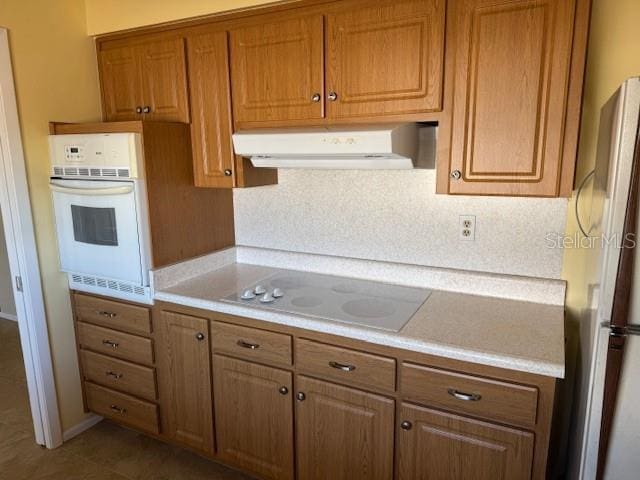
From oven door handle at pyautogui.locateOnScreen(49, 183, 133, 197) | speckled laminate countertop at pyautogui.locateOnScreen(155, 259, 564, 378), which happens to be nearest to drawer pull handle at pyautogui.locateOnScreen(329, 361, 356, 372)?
speckled laminate countertop at pyautogui.locateOnScreen(155, 259, 564, 378)

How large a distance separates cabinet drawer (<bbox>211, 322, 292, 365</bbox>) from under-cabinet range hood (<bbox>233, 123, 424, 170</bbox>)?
2.48 feet

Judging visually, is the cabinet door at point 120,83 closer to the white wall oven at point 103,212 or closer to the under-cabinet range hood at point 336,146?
the white wall oven at point 103,212

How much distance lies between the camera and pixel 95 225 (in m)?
2.16

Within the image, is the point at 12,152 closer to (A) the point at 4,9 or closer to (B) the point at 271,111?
(A) the point at 4,9

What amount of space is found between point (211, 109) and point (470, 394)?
1635mm

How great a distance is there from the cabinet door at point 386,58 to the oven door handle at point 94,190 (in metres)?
0.99

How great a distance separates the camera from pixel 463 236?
201 cm

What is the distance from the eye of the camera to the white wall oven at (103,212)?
2.02 m

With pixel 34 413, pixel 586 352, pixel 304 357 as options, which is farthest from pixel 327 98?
pixel 34 413

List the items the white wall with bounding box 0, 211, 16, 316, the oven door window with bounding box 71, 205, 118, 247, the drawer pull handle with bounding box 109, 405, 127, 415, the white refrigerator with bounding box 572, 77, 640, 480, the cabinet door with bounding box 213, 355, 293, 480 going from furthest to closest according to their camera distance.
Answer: the white wall with bounding box 0, 211, 16, 316, the drawer pull handle with bounding box 109, 405, 127, 415, the oven door window with bounding box 71, 205, 118, 247, the cabinet door with bounding box 213, 355, 293, 480, the white refrigerator with bounding box 572, 77, 640, 480

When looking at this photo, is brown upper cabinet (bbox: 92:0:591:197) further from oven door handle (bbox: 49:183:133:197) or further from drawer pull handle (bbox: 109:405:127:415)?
drawer pull handle (bbox: 109:405:127:415)

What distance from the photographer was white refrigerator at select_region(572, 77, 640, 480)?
1128 mm

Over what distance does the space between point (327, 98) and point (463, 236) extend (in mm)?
856

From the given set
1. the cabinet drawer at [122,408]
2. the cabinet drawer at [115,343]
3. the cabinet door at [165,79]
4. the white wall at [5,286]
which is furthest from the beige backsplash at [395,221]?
the white wall at [5,286]
